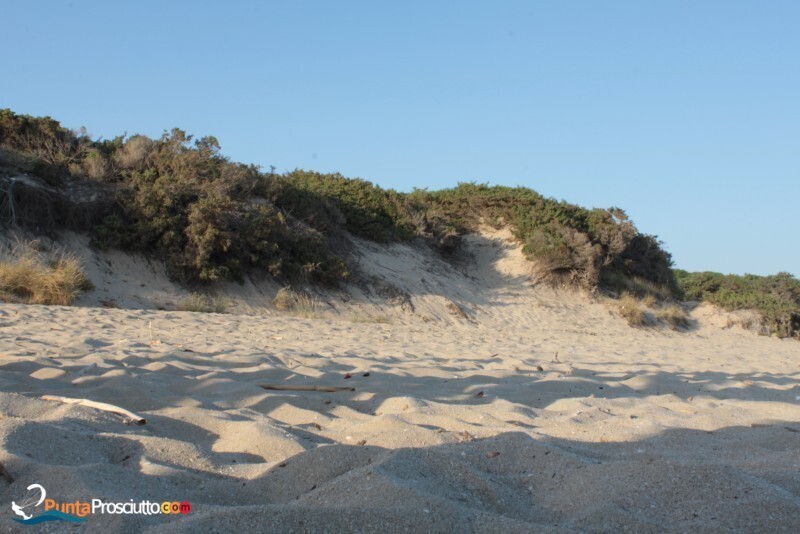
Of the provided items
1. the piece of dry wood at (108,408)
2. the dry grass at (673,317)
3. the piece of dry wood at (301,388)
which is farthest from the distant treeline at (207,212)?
the piece of dry wood at (108,408)

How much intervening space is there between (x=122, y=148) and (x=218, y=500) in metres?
13.8

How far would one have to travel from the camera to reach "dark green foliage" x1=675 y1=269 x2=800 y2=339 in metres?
20.2

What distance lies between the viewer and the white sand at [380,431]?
8.44ft

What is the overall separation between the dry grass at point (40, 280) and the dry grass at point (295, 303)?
349 cm

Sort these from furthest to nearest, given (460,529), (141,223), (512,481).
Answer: (141,223) → (512,481) → (460,529)

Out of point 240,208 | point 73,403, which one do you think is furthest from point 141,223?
point 73,403

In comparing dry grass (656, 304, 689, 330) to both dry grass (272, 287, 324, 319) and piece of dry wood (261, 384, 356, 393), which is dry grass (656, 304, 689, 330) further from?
piece of dry wood (261, 384, 356, 393)

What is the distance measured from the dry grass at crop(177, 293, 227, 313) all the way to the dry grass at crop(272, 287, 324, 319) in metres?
1.16

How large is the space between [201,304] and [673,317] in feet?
43.9

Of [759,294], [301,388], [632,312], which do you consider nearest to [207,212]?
[301,388]

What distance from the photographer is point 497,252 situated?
20.6 m

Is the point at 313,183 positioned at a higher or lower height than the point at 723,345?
higher

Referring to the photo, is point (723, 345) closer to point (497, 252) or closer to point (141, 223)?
point (497, 252)

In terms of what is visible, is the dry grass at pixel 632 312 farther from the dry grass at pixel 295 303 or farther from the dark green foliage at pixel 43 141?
the dark green foliage at pixel 43 141
